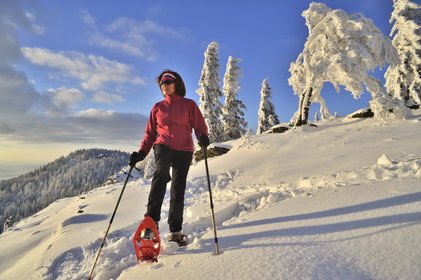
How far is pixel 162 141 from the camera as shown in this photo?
4859mm

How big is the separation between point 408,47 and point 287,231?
29690mm

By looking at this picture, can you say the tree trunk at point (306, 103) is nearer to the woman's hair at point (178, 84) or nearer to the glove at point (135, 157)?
the woman's hair at point (178, 84)

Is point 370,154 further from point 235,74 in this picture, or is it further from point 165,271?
point 235,74

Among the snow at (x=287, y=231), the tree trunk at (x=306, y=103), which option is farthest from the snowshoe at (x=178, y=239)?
the tree trunk at (x=306, y=103)

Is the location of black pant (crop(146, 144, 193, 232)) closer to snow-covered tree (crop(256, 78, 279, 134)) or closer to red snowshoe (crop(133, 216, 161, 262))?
red snowshoe (crop(133, 216, 161, 262))

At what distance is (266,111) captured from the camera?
40.6m

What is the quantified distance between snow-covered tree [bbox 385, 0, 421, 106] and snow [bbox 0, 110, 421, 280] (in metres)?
21.3

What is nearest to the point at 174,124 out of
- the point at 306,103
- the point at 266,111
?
the point at 306,103

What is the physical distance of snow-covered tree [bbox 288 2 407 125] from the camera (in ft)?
52.4

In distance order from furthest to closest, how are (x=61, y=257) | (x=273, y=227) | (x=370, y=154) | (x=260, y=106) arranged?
(x=260, y=106)
(x=370, y=154)
(x=61, y=257)
(x=273, y=227)

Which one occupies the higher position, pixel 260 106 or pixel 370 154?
pixel 260 106

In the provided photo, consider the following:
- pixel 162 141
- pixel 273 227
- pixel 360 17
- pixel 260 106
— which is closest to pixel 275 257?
pixel 273 227

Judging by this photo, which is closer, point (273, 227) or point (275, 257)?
point (275, 257)

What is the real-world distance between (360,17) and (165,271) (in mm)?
17811
